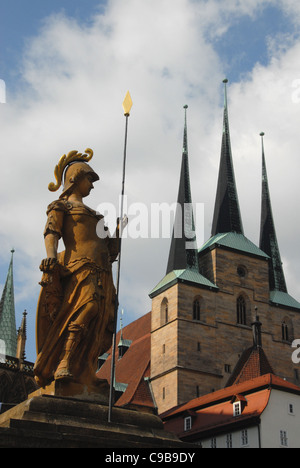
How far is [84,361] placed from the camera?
28.0 feet

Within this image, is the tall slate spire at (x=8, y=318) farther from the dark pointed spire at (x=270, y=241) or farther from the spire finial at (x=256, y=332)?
the dark pointed spire at (x=270, y=241)

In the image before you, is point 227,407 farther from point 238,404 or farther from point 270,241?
point 270,241

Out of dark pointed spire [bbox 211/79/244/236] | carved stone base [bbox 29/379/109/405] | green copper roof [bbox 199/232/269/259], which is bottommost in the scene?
carved stone base [bbox 29/379/109/405]

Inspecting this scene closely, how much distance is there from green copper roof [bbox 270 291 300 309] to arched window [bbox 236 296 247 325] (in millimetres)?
2160

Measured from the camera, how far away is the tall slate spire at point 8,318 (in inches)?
1839

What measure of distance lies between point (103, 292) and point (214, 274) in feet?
122

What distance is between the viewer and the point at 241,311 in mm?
45719

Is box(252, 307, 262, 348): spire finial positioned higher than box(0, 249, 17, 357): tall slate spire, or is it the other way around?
box(0, 249, 17, 357): tall slate spire

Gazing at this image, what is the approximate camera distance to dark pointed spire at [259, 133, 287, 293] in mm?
49312

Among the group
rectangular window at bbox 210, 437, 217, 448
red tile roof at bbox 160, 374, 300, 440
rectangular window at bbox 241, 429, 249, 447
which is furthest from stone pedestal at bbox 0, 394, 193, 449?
rectangular window at bbox 210, 437, 217, 448

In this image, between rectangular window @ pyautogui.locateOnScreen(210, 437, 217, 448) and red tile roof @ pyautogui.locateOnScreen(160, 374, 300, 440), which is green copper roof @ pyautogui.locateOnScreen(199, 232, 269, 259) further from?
rectangular window @ pyautogui.locateOnScreen(210, 437, 217, 448)

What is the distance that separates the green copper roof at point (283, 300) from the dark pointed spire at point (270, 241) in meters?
0.63

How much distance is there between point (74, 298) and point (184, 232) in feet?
131

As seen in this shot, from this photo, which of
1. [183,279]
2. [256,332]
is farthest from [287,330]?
[183,279]
